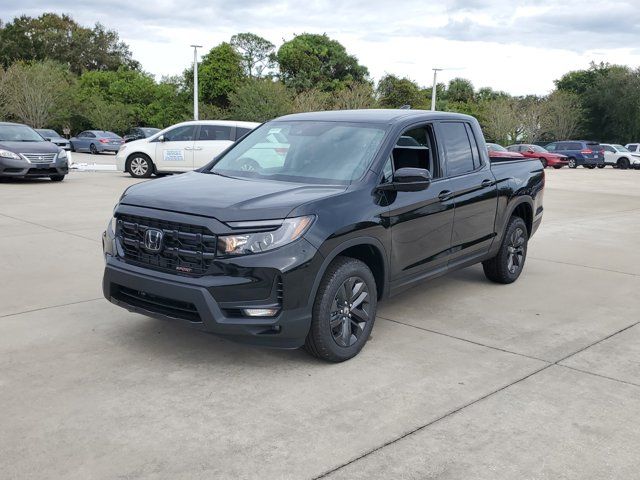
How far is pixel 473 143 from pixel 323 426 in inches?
144

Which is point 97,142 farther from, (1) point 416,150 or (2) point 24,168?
(1) point 416,150

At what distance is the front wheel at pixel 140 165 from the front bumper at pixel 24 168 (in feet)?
8.14

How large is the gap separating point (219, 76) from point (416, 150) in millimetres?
46115

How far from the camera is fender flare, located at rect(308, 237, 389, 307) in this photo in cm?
425

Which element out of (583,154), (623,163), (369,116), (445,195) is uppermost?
(369,116)

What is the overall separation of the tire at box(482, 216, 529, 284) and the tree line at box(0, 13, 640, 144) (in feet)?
113

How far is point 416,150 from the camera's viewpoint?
5520mm

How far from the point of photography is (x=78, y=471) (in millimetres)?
3107

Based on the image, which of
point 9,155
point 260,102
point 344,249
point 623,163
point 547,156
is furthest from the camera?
point 260,102

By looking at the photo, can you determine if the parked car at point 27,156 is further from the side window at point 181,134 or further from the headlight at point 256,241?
the headlight at point 256,241

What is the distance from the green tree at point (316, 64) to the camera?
5978cm

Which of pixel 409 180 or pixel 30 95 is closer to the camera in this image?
pixel 409 180

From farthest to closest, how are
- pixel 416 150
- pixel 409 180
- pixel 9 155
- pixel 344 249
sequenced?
pixel 9 155 → pixel 416 150 → pixel 409 180 → pixel 344 249

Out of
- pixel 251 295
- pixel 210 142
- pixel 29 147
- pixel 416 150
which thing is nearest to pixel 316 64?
pixel 210 142
